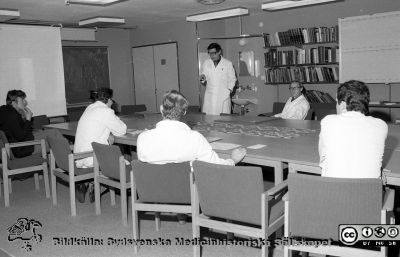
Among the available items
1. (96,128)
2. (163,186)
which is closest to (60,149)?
(96,128)

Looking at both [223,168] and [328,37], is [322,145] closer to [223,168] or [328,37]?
[223,168]

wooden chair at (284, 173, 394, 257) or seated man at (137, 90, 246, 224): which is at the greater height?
seated man at (137, 90, 246, 224)

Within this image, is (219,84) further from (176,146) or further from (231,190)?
(231,190)

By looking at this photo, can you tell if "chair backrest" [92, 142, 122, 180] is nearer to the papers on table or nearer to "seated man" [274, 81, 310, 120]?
the papers on table

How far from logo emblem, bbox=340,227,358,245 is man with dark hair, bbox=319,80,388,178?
29cm

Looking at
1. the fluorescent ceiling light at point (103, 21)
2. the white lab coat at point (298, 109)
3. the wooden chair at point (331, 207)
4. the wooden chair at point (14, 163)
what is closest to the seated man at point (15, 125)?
the wooden chair at point (14, 163)

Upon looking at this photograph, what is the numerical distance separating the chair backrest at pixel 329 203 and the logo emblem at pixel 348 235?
3cm

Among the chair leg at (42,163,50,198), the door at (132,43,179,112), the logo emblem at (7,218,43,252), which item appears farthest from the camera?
the door at (132,43,179,112)

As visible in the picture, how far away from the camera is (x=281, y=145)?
3281mm

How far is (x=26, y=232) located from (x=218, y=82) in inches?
144

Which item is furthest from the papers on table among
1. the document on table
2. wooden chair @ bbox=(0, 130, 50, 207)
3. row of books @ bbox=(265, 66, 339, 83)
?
row of books @ bbox=(265, 66, 339, 83)

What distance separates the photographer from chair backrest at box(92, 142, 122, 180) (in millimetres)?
3457

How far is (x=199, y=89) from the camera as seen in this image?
872 cm

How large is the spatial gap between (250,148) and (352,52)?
4389 mm
